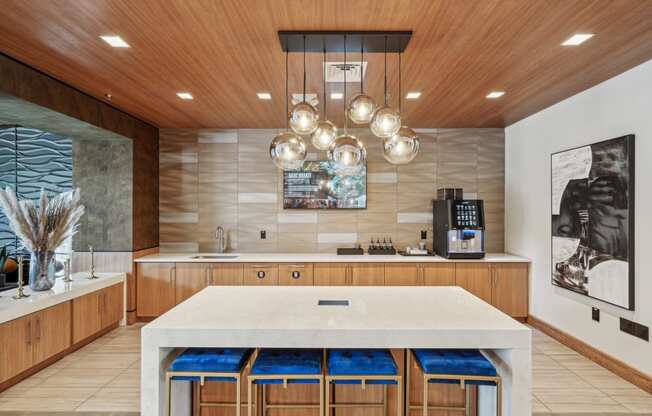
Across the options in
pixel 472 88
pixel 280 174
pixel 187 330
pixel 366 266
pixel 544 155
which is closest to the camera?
pixel 187 330

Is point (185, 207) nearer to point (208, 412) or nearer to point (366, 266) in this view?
point (366, 266)

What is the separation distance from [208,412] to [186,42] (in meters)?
2.53

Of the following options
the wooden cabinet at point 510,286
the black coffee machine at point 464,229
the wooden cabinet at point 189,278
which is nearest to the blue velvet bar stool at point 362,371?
the black coffee machine at point 464,229

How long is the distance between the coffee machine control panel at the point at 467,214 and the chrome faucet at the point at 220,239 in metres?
3.24

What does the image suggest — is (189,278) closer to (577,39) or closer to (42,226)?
Answer: (42,226)

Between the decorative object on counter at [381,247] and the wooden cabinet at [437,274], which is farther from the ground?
the decorative object on counter at [381,247]

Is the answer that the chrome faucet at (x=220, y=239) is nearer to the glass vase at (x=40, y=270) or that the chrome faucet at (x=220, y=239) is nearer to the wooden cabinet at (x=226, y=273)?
the wooden cabinet at (x=226, y=273)

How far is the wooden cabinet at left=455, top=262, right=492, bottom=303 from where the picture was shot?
4.77m

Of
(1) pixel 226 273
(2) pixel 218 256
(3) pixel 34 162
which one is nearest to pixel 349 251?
(1) pixel 226 273

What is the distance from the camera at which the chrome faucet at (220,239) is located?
5.36m

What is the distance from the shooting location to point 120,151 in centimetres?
478

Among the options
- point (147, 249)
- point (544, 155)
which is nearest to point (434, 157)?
point (544, 155)

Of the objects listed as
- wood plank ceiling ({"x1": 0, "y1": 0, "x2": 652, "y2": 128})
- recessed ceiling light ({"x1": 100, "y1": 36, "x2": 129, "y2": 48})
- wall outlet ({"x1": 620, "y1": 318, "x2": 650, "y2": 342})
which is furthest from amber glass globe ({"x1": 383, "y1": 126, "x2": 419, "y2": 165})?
wall outlet ({"x1": 620, "y1": 318, "x2": 650, "y2": 342})

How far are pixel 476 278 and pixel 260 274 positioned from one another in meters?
2.82
